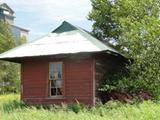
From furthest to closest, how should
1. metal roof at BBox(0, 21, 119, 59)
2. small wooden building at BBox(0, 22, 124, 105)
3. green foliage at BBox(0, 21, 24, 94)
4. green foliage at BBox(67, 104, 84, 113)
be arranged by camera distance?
green foliage at BBox(0, 21, 24, 94), small wooden building at BBox(0, 22, 124, 105), metal roof at BBox(0, 21, 119, 59), green foliage at BBox(67, 104, 84, 113)

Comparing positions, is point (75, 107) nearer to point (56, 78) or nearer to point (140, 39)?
point (56, 78)

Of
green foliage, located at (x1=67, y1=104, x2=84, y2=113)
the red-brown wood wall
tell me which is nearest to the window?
the red-brown wood wall

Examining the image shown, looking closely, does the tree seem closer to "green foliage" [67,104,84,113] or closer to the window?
"green foliage" [67,104,84,113]

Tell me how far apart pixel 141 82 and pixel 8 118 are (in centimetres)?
1085

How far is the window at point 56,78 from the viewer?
74.9ft

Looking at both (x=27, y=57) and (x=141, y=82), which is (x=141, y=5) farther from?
(x=27, y=57)

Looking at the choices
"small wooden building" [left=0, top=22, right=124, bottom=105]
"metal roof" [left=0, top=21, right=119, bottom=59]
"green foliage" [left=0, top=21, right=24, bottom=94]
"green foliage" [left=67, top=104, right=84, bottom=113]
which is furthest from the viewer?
"green foliage" [left=0, top=21, right=24, bottom=94]

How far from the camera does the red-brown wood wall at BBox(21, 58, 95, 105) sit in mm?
22000

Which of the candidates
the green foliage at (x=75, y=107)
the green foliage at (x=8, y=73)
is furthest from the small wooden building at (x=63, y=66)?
the green foliage at (x=8, y=73)

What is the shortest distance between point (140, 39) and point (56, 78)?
465 centimetres

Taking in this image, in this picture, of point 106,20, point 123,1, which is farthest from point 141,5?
point 106,20

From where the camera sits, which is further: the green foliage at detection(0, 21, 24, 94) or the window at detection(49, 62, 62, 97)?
the green foliage at detection(0, 21, 24, 94)

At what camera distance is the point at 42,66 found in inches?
917

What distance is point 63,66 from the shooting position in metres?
22.6
